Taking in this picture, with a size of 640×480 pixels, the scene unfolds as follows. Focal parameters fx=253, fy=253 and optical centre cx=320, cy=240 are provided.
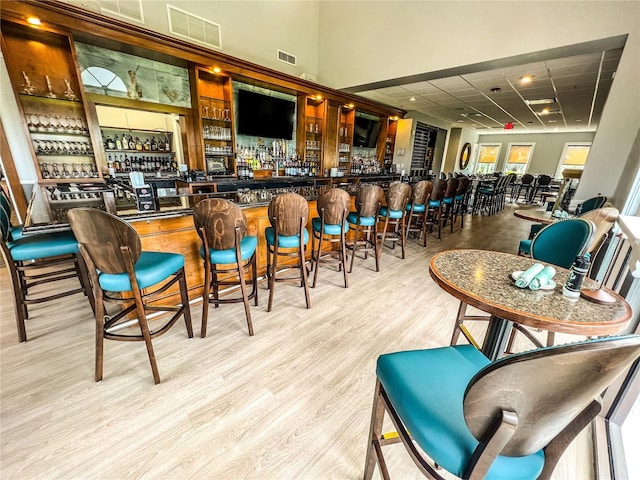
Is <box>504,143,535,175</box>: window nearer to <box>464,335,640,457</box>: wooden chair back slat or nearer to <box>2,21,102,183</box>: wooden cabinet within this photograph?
<box>464,335,640,457</box>: wooden chair back slat

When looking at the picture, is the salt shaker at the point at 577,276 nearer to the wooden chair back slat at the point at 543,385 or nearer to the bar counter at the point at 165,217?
the wooden chair back slat at the point at 543,385

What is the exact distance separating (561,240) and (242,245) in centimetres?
230

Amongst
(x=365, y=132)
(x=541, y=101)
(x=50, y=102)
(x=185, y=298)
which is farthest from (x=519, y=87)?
(x=50, y=102)

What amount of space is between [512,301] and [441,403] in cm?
52

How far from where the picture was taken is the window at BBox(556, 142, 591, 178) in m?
10.8

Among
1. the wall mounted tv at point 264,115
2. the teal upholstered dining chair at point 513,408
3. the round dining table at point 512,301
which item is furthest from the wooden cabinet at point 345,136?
the teal upholstered dining chair at point 513,408

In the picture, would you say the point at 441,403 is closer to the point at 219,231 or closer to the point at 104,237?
A: the point at 219,231

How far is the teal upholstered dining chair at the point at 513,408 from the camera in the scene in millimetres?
510

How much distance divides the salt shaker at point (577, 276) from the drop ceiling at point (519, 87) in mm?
3702

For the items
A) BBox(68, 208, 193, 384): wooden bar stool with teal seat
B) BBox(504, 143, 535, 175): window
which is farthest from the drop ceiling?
BBox(68, 208, 193, 384): wooden bar stool with teal seat

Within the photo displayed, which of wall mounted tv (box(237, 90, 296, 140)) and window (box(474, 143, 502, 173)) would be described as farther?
window (box(474, 143, 502, 173))

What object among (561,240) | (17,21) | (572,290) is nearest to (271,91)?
(17,21)

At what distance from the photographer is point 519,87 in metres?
4.96

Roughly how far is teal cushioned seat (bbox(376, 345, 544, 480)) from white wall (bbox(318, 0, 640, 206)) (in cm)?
357
